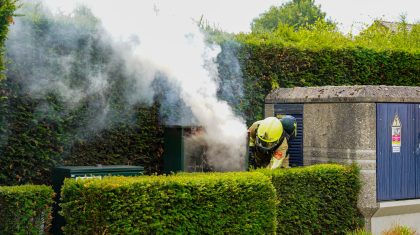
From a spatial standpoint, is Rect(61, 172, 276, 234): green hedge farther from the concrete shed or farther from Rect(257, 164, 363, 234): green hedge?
the concrete shed

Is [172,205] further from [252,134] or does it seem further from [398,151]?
[398,151]

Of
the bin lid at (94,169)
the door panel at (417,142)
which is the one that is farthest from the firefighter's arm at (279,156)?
the door panel at (417,142)

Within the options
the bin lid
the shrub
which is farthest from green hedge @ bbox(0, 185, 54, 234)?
the shrub

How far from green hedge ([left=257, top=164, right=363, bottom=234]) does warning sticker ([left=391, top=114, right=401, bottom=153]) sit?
0.71 meters

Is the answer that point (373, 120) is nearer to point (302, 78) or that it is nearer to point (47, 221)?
point (302, 78)

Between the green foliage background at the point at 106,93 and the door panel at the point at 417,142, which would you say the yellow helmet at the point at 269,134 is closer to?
the green foliage background at the point at 106,93

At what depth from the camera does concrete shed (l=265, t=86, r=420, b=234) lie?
10.2 meters

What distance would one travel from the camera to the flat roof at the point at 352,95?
33.6 feet

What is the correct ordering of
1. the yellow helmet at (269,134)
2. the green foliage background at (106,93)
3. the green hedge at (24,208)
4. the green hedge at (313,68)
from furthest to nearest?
the green hedge at (313,68) → the yellow helmet at (269,134) → the green foliage background at (106,93) → the green hedge at (24,208)

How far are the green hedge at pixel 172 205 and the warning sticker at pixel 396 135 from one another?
8.97 ft

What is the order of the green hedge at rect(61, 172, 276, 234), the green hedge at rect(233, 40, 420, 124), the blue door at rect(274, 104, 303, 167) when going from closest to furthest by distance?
the green hedge at rect(61, 172, 276, 234), the blue door at rect(274, 104, 303, 167), the green hedge at rect(233, 40, 420, 124)

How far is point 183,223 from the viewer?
25.4 feet

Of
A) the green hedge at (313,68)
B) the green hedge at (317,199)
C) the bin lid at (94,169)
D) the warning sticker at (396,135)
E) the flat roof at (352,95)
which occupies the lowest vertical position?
the green hedge at (317,199)

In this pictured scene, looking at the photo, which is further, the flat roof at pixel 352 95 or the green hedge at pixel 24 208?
the flat roof at pixel 352 95
